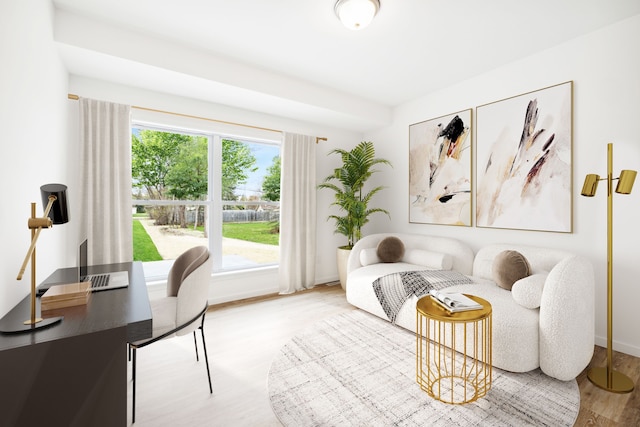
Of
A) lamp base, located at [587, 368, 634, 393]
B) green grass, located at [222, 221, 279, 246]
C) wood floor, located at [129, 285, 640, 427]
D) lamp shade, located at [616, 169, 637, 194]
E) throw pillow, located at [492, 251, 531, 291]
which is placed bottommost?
wood floor, located at [129, 285, 640, 427]

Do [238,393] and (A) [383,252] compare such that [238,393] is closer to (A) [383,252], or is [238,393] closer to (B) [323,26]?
(A) [383,252]

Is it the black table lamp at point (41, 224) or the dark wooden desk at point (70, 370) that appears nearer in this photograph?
the dark wooden desk at point (70, 370)

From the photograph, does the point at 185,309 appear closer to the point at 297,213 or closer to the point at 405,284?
the point at 405,284

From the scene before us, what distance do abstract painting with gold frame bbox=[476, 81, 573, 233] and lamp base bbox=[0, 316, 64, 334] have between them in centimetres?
364

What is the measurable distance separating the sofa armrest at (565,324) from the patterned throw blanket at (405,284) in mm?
817

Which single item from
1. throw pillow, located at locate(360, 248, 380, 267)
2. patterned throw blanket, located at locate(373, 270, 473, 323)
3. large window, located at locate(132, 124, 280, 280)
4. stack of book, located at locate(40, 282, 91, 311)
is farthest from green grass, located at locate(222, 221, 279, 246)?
stack of book, located at locate(40, 282, 91, 311)

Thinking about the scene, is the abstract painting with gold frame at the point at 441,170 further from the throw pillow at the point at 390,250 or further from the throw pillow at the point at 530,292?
the throw pillow at the point at 530,292

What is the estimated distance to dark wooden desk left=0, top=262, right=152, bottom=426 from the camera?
1029mm

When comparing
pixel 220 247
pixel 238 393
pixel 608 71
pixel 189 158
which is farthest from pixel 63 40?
pixel 608 71

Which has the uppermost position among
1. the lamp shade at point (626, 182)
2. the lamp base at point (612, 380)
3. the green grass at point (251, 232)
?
the lamp shade at point (626, 182)

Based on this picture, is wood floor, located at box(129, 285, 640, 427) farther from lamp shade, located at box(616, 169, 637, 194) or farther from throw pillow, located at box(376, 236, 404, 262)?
lamp shade, located at box(616, 169, 637, 194)

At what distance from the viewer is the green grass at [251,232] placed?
3914 millimetres

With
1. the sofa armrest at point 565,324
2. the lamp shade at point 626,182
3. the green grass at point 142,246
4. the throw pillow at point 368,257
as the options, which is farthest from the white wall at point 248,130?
the lamp shade at point 626,182

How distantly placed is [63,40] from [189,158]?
5.08ft
